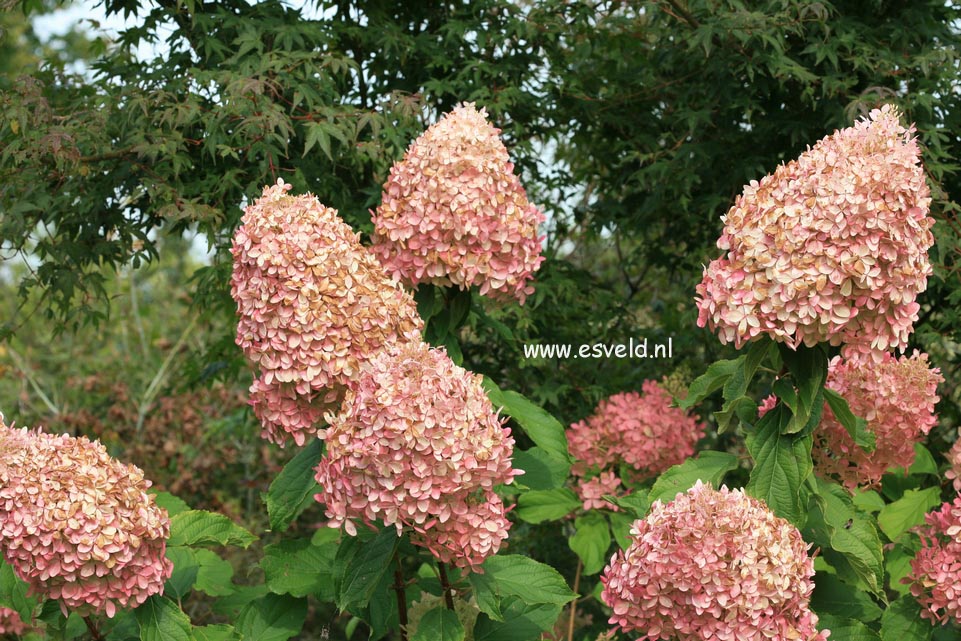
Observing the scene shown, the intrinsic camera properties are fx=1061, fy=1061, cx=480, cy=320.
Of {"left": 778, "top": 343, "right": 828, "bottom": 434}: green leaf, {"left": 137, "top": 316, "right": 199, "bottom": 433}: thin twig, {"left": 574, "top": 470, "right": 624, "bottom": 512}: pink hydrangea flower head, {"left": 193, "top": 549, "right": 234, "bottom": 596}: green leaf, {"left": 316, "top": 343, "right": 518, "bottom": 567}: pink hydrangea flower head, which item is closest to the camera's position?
{"left": 316, "top": 343, "right": 518, "bottom": 567}: pink hydrangea flower head

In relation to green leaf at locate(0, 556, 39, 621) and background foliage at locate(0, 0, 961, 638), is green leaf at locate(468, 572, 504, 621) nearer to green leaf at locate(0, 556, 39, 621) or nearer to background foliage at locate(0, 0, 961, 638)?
background foliage at locate(0, 0, 961, 638)

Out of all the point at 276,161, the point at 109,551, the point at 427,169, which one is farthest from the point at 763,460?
the point at 276,161

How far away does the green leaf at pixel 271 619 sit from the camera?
2945 millimetres

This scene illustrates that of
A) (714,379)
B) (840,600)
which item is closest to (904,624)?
(840,600)

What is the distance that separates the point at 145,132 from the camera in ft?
12.5

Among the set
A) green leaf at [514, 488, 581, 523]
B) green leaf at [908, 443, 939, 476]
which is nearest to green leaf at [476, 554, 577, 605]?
green leaf at [514, 488, 581, 523]

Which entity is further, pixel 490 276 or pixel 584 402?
pixel 584 402

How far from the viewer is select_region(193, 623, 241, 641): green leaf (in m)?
2.81

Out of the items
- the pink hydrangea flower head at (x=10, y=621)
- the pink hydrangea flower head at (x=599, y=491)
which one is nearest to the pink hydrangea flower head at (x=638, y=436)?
the pink hydrangea flower head at (x=599, y=491)

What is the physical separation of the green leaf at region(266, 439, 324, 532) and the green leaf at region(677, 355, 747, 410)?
40.4 inches

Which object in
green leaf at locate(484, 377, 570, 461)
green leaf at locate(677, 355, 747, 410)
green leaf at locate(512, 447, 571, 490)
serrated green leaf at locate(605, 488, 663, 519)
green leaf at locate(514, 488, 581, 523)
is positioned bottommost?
green leaf at locate(514, 488, 581, 523)

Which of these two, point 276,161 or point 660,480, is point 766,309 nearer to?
point 660,480

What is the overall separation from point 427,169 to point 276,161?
1.12 metres

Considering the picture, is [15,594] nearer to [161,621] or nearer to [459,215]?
[161,621]
